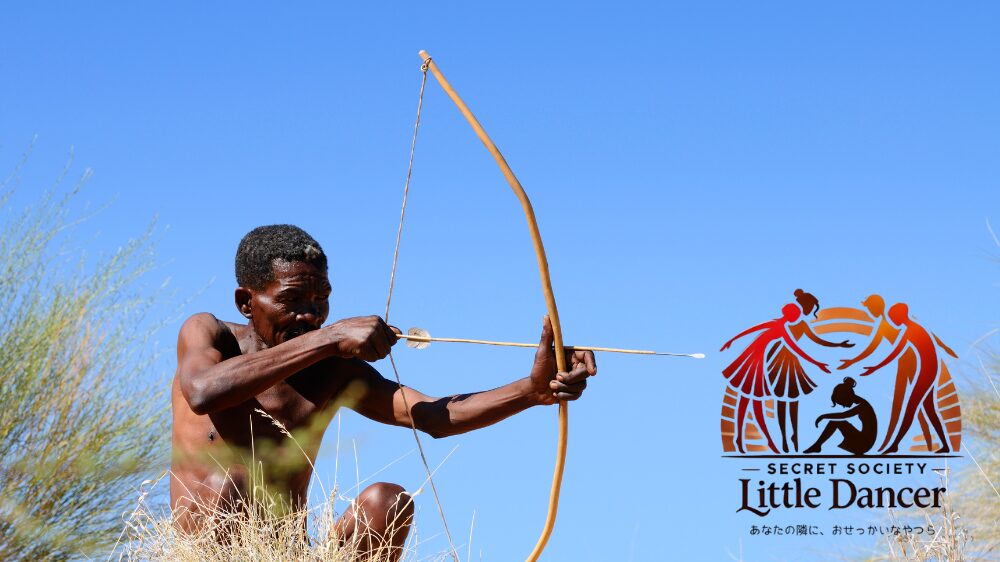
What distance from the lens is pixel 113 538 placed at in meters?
6.21

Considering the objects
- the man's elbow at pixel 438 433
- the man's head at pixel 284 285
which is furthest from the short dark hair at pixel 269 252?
the man's elbow at pixel 438 433

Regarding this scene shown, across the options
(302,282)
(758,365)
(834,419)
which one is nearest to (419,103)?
(302,282)

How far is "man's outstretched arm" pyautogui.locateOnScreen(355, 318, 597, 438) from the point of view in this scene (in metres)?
3.26

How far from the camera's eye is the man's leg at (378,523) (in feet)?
11.2

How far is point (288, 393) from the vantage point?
12.1ft

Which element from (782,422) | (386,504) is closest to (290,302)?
(386,504)

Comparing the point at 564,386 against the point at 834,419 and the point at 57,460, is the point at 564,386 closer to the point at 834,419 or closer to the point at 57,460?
the point at 834,419

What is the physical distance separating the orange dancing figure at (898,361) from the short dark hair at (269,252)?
285 centimetres

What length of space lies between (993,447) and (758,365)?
1.55m

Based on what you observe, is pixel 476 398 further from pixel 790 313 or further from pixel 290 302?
pixel 790 313

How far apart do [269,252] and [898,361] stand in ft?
10.8

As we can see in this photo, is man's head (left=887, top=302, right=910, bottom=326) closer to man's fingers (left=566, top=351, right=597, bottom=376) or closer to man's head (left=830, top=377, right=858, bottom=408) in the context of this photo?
man's head (left=830, top=377, right=858, bottom=408)

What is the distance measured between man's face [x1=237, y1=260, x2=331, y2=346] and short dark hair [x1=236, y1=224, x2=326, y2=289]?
22mm

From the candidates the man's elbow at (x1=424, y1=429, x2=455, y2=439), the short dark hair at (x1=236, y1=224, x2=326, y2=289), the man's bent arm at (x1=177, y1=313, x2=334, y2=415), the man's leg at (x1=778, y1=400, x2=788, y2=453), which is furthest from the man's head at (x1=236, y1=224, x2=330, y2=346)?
the man's leg at (x1=778, y1=400, x2=788, y2=453)
